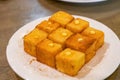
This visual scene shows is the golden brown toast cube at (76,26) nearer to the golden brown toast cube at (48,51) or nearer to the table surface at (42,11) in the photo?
the golden brown toast cube at (48,51)

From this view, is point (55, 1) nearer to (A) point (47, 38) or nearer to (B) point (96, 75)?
(A) point (47, 38)

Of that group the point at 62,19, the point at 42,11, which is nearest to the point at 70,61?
the point at 62,19

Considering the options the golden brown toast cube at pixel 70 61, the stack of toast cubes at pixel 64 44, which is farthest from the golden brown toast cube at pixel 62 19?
the golden brown toast cube at pixel 70 61

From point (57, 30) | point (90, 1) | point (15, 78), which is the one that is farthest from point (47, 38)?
point (90, 1)

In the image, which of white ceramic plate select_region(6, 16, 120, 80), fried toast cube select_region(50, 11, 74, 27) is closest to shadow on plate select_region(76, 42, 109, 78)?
white ceramic plate select_region(6, 16, 120, 80)

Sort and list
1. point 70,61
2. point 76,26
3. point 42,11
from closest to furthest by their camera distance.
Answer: point 70,61
point 76,26
point 42,11

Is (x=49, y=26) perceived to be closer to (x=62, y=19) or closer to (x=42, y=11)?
(x=62, y=19)
